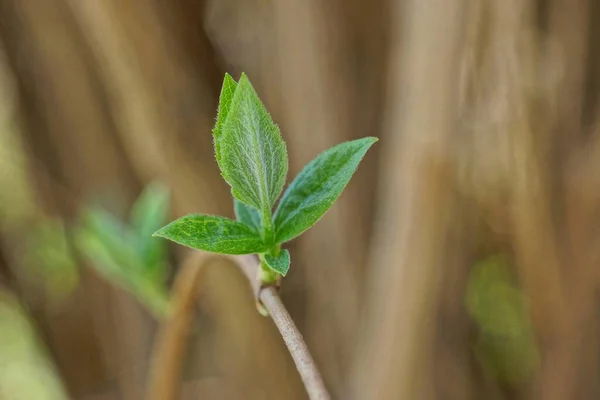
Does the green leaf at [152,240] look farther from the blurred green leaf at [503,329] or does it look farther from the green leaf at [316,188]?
the blurred green leaf at [503,329]

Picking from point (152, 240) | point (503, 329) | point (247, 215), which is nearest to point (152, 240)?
point (152, 240)

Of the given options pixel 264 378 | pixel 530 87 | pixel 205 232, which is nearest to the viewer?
pixel 205 232

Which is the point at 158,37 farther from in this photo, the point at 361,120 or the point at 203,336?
the point at 203,336

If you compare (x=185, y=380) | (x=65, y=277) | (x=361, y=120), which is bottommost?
(x=185, y=380)

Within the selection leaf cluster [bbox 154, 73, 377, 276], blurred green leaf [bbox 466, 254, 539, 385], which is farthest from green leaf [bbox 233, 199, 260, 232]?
blurred green leaf [bbox 466, 254, 539, 385]

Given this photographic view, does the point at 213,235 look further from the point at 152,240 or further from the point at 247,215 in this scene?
the point at 152,240

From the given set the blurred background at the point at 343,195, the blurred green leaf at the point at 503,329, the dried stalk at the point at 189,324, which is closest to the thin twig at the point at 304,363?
the dried stalk at the point at 189,324

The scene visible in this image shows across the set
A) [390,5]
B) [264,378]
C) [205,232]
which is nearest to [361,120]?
[390,5]
